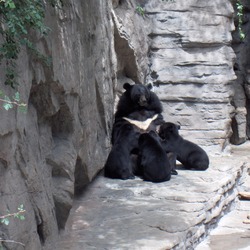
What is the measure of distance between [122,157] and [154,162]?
1.39 ft

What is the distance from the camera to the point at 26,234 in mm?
4523

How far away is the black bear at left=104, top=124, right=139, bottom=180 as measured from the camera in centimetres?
766

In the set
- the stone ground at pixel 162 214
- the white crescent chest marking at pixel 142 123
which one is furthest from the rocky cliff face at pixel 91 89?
the white crescent chest marking at pixel 142 123

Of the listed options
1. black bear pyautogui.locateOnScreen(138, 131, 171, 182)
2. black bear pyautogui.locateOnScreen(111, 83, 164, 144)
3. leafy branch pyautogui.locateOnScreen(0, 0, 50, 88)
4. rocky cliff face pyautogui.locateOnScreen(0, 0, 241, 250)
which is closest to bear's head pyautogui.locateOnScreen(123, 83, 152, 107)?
black bear pyautogui.locateOnScreen(111, 83, 164, 144)

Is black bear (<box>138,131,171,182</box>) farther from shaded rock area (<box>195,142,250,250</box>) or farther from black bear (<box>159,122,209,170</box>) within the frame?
shaded rock area (<box>195,142,250,250</box>)

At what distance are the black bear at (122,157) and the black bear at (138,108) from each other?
0.43m

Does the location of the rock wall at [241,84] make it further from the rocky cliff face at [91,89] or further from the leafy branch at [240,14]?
the rocky cliff face at [91,89]

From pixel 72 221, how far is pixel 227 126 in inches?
198

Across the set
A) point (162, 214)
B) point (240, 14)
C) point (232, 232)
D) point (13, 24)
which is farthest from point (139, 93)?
point (13, 24)

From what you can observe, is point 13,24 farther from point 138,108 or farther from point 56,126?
point 138,108

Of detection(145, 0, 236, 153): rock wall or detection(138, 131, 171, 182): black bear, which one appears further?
detection(145, 0, 236, 153): rock wall

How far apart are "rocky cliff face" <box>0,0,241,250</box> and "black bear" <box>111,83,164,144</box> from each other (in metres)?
0.36

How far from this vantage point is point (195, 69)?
33.7 feet

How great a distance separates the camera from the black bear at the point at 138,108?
860 cm
